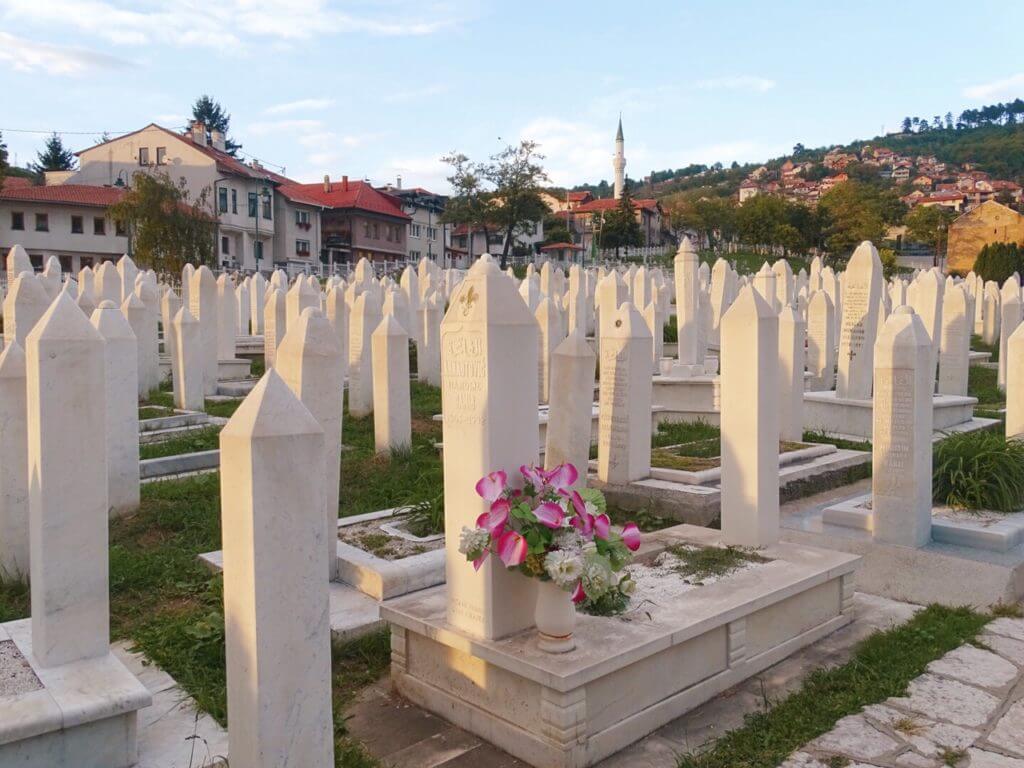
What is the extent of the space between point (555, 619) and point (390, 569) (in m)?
2.23

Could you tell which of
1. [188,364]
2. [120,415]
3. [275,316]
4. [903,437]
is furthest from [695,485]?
[275,316]

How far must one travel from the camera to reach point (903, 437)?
7.21m

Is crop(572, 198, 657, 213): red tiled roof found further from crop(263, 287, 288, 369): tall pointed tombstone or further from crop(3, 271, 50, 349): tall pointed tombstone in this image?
crop(3, 271, 50, 349): tall pointed tombstone

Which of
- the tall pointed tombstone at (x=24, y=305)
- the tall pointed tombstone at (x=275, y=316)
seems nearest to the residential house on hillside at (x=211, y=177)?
the tall pointed tombstone at (x=275, y=316)

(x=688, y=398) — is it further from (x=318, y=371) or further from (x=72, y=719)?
(x=72, y=719)

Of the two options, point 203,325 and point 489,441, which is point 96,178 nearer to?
point 203,325

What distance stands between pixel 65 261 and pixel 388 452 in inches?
1655

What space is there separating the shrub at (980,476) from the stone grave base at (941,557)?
0.23 metres

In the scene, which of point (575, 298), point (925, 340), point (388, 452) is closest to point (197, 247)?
point (575, 298)

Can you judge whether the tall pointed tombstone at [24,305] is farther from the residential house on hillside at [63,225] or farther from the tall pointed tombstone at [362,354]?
the residential house on hillside at [63,225]

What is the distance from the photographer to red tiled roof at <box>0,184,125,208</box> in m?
43.1

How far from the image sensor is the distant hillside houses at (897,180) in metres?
102

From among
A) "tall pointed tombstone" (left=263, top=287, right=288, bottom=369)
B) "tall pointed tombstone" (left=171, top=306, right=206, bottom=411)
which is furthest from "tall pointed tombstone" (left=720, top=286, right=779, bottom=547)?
"tall pointed tombstone" (left=263, top=287, right=288, bottom=369)

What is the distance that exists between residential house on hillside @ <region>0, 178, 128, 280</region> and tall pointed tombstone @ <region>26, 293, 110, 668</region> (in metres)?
42.2
